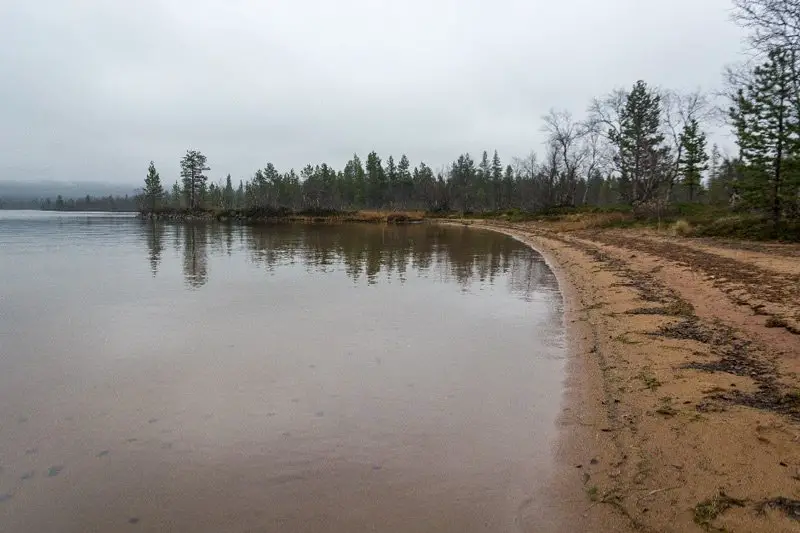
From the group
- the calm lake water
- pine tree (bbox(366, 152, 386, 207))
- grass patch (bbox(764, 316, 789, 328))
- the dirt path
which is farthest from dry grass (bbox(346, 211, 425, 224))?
grass patch (bbox(764, 316, 789, 328))

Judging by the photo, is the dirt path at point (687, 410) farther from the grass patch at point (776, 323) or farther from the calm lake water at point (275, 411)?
the calm lake water at point (275, 411)

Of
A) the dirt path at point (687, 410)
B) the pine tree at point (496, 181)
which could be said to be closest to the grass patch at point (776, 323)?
the dirt path at point (687, 410)

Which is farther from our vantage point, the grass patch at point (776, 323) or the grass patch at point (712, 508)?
the grass patch at point (776, 323)

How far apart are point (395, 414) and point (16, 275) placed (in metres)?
17.8

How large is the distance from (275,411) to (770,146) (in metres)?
27.4

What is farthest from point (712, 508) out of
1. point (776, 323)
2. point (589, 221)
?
point (589, 221)

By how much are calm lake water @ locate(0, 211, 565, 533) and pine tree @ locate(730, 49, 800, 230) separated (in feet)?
56.3

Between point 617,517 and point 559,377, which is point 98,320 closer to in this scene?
point 559,377

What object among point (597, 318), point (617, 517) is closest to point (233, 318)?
point (597, 318)

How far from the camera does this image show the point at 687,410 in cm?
533

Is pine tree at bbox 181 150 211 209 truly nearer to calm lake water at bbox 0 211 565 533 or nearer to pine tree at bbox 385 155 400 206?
pine tree at bbox 385 155 400 206

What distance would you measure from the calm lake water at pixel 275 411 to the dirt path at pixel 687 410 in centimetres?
50

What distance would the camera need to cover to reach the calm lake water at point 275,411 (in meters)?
4.11

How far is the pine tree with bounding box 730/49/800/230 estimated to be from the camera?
71.7ft
